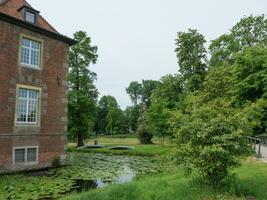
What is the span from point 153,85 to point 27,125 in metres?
72.2

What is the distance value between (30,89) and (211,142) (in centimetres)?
1239

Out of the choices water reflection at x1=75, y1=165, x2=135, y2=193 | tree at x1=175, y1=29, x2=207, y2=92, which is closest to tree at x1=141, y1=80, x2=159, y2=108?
tree at x1=175, y1=29, x2=207, y2=92

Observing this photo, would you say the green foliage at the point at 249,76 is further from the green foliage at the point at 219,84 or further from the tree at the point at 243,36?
the tree at the point at 243,36

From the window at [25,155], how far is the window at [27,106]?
5.20 feet

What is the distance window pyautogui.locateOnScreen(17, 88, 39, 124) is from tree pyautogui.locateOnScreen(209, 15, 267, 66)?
77.8 ft

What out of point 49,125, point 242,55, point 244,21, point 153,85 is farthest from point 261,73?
point 153,85

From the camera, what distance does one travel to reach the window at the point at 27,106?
18.0 meters

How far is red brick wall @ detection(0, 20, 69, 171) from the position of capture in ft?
55.8

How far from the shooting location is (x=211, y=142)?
9758 mm

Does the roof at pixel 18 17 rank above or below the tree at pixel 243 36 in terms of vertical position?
below

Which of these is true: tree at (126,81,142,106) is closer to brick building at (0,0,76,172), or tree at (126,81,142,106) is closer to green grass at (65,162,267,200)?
brick building at (0,0,76,172)

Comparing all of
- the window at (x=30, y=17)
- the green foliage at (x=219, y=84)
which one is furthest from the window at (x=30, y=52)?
the green foliage at (x=219, y=84)

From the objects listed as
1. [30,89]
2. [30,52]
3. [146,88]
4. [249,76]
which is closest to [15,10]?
[30,52]

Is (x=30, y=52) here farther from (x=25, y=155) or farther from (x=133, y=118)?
(x=133, y=118)
